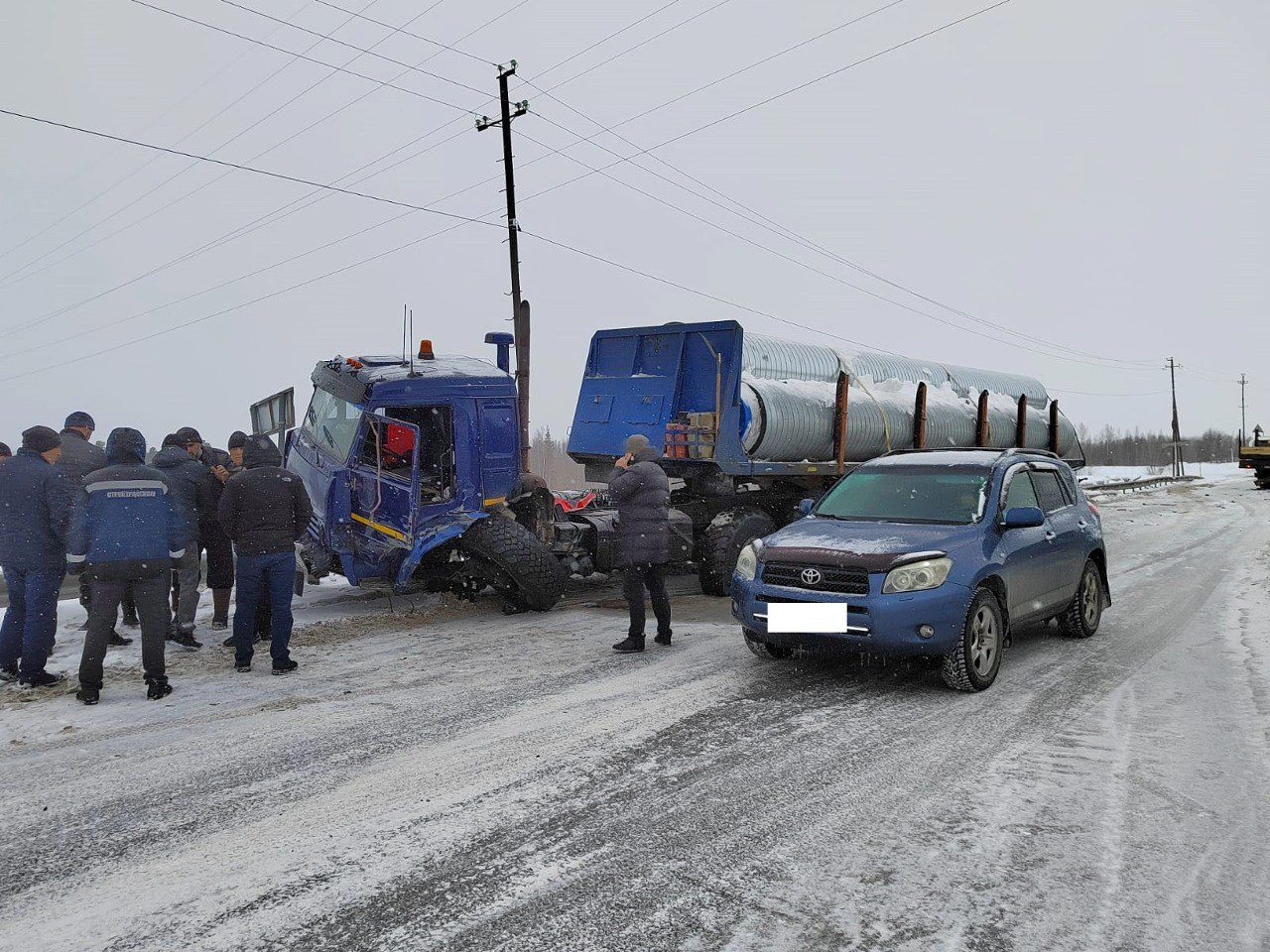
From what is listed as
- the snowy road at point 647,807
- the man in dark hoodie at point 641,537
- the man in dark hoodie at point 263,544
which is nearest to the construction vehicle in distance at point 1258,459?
the snowy road at point 647,807

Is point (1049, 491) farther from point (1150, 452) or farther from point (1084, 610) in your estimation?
point (1150, 452)

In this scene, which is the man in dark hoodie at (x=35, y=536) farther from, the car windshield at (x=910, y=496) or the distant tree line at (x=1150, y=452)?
the distant tree line at (x=1150, y=452)

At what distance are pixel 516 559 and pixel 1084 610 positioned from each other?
17.2 feet

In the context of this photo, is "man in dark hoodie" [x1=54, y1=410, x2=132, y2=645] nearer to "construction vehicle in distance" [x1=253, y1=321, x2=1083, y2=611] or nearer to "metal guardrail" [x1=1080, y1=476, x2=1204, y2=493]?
"construction vehicle in distance" [x1=253, y1=321, x2=1083, y2=611]

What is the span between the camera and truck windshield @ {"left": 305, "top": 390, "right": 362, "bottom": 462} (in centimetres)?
855

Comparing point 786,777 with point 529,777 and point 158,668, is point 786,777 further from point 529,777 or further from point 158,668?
point 158,668

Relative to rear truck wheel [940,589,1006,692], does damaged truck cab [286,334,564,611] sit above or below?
above

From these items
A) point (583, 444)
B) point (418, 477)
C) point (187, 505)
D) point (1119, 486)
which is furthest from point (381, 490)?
point (1119, 486)

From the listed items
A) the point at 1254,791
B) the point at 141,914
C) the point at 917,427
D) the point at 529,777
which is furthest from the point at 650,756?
the point at 917,427

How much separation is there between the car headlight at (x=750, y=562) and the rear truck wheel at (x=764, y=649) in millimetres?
445

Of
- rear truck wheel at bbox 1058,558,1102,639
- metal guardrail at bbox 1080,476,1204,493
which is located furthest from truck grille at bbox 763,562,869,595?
metal guardrail at bbox 1080,476,1204,493

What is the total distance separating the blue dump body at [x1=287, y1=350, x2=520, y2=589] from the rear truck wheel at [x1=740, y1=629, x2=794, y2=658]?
340 centimetres

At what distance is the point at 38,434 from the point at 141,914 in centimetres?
448

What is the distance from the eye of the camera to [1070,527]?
7.29 meters
